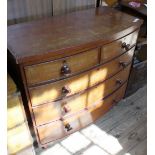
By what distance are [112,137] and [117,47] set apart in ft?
2.58

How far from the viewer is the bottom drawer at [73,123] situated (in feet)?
4.54

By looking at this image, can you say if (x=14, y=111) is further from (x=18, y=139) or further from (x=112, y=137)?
(x=112, y=137)

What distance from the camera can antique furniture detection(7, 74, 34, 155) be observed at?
105 cm

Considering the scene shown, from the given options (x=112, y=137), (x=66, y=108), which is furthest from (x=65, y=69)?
(x=112, y=137)

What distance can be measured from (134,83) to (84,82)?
0.81m

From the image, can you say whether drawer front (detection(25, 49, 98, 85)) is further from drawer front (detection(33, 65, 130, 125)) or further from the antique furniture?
drawer front (detection(33, 65, 130, 125))

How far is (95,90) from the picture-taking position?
4.76 ft

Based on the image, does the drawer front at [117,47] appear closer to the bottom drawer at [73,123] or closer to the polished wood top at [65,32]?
the polished wood top at [65,32]

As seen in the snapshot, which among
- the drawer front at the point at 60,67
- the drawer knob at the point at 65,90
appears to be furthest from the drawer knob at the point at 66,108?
the drawer front at the point at 60,67

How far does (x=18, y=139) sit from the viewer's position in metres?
1.23

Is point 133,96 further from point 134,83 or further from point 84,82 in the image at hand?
point 84,82

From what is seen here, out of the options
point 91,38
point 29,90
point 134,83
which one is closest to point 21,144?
point 29,90
